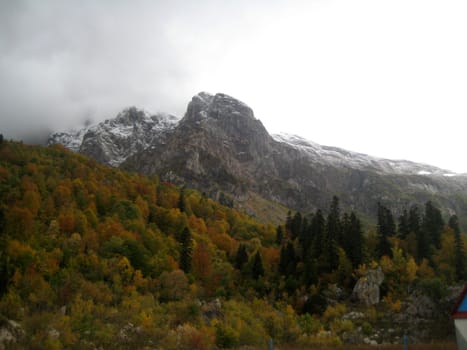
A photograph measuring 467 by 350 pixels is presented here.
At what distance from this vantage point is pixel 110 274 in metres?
58.9

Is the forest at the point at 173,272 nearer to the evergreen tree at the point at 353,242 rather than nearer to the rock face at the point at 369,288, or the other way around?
the evergreen tree at the point at 353,242

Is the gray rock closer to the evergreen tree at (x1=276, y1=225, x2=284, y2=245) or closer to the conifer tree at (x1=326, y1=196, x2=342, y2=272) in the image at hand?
the conifer tree at (x1=326, y1=196, x2=342, y2=272)

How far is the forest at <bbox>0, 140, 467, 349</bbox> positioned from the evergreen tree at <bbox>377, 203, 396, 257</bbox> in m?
0.34

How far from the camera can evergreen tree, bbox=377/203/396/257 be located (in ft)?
232

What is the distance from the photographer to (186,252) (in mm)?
74188

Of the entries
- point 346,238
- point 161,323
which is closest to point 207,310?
point 161,323

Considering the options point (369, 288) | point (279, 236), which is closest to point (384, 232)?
point (369, 288)

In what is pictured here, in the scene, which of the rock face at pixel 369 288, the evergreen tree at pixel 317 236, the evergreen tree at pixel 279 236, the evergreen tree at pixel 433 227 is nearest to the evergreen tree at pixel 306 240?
the evergreen tree at pixel 317 236

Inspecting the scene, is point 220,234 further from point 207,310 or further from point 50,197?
point 207,310

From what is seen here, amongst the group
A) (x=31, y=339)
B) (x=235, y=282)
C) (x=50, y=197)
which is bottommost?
(x=235, y=282)

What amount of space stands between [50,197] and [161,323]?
1941 inches

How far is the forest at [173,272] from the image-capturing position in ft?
129

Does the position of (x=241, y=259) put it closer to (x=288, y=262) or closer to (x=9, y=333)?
(x=288, y=262)

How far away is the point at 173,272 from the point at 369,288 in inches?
1271
